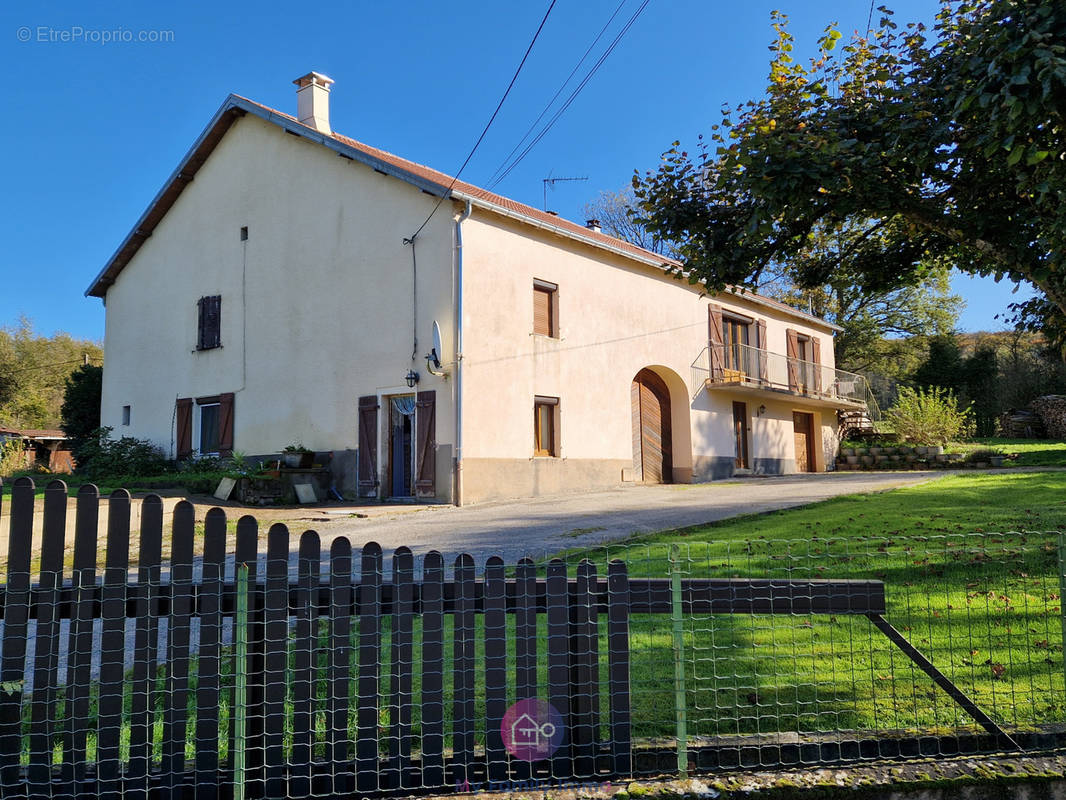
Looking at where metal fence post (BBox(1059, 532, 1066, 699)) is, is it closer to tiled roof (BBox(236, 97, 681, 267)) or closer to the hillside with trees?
tiled roof (BBox(236, 97, 681, 267))

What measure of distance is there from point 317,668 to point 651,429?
17.0 metres

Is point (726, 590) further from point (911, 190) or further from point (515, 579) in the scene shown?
point (911, 190)

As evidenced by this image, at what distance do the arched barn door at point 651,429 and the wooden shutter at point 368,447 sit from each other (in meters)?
6.32

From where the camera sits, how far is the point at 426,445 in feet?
47.9

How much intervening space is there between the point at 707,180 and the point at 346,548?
5.88 metres

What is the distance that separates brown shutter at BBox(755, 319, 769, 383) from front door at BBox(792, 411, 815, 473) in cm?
302

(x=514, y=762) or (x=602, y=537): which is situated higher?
(x=602, y=537)

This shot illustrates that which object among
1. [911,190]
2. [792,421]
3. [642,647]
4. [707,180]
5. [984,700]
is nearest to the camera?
[984,700]

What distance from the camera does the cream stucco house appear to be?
583 inches

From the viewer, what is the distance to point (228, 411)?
17.8 meters

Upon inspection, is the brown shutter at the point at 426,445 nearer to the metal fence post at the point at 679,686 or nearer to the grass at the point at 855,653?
the grass at the point at 855,653

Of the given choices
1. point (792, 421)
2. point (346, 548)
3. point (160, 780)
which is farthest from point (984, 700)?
point (792, 421)

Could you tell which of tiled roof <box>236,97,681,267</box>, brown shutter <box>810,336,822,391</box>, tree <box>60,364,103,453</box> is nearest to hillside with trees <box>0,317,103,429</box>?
tree <box>60,364,103,453</box>

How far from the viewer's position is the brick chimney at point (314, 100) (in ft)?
57.5
